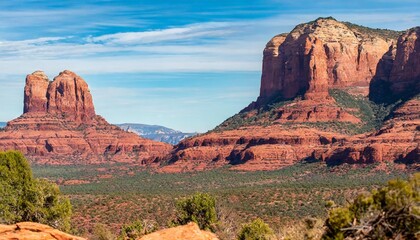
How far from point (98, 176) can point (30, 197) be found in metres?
116

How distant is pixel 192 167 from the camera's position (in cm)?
15450

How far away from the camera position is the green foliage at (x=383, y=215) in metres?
20.4

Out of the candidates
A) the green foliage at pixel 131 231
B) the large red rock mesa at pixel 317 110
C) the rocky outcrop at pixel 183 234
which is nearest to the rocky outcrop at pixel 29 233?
the rocky outcrop at pixel 183 234

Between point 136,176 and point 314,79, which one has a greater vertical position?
point 314,79

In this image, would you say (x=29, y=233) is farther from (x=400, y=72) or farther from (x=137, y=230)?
(x=400, y=72)

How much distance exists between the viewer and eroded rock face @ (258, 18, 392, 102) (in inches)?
6752

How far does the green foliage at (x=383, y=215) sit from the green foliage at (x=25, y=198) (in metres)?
27.8

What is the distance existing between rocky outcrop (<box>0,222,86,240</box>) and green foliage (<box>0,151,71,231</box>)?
60.8 feet

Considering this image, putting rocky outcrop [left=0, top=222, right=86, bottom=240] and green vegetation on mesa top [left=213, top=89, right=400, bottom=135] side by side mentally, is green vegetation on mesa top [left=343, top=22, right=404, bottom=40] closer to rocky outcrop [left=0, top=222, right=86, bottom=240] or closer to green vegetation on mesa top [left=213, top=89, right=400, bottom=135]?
green vegetation on mesa top [left=213, top=89, right=400, bottom=135]

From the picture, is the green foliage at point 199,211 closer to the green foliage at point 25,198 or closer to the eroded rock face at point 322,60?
the green foliage at point 25,198

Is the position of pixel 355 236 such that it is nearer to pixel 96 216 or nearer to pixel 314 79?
pixel 96 216

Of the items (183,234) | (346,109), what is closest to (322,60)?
(346,109)

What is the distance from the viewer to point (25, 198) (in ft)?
149

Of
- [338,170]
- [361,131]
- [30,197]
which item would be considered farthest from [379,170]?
[30,197]
